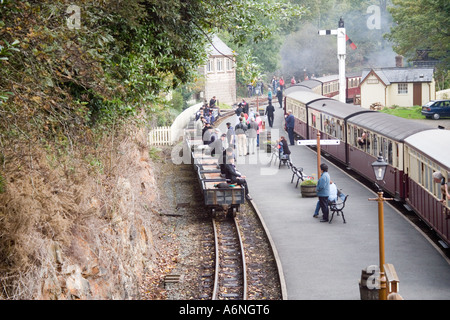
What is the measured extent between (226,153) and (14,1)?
12798mm

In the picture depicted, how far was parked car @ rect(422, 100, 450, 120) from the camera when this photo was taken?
46938 millimetres

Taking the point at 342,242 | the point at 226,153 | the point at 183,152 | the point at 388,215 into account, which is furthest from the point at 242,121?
the point at 342,242

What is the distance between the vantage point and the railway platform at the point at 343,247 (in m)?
14.3

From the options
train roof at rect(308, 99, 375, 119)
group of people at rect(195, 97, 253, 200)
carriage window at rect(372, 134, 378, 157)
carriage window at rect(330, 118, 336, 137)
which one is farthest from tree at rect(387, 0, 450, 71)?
carriage window at rect(372, 134, 378, 157)

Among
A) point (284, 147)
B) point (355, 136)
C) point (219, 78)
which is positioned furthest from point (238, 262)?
point (219, 78)

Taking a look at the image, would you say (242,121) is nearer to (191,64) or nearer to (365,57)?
(191,64)

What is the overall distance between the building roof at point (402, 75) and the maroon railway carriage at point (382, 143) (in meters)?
27.3

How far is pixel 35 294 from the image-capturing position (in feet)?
33.3

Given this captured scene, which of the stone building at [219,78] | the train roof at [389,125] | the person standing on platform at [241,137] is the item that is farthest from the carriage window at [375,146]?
the stone building at [219,78]

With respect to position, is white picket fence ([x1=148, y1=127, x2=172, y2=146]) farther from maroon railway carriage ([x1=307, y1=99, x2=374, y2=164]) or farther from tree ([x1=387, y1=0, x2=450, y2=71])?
tree ([x1=387, y1=0, x2=450, y2=71])

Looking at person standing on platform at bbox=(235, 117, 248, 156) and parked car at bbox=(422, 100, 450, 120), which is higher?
parked car at bbox=(422, 100, 450, 120)

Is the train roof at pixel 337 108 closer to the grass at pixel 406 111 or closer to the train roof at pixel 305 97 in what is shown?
the train roof at pixel 305 97

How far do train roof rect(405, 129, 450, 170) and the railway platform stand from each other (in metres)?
2.07

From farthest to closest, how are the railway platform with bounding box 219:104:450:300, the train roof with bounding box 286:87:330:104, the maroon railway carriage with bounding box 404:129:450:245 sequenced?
the train roof with bounding box 286:87:330:104 < the maroon railway carriage with bounding box 404:129:450:245 < the railway platform with bounding box 219:104:450:300
